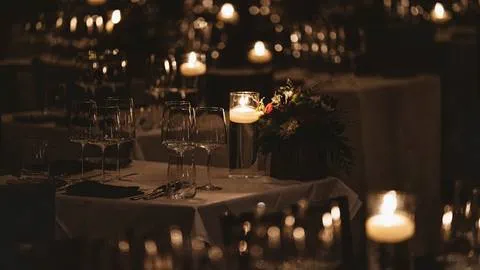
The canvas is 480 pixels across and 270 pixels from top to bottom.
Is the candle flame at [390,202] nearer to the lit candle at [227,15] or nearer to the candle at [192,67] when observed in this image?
the candle at [192,67]

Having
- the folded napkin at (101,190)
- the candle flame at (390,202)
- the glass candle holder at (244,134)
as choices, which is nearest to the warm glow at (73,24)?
the glass candle holder at (244,134)

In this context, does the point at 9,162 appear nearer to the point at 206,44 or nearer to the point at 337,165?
the point at 337,165

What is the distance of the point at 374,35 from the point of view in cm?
955

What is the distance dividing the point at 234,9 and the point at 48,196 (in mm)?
7322

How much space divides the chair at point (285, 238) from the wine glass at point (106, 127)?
132 cm

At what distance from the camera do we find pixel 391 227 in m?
3.36

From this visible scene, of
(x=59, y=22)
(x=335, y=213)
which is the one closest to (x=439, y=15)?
(x=59, y=22)

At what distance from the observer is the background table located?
184 inches

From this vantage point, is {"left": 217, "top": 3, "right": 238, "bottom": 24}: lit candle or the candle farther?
{"left": 217, "top": 3, "right": 238, "bottom": 24}: lit candle

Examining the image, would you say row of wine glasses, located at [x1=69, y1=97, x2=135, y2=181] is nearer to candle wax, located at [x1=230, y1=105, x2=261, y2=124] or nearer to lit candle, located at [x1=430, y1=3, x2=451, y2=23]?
candle wax, located at [x1=230, y1=105, x2=261, y2=124]

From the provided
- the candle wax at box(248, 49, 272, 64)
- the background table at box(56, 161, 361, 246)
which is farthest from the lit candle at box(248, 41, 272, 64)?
the background table at box(56, 161, 361, 246)

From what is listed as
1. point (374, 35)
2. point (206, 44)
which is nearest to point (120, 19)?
point (206, 44)

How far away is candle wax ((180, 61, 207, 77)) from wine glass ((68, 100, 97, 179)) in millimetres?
1914

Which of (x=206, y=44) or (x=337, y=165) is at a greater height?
(x=206, y=44)
